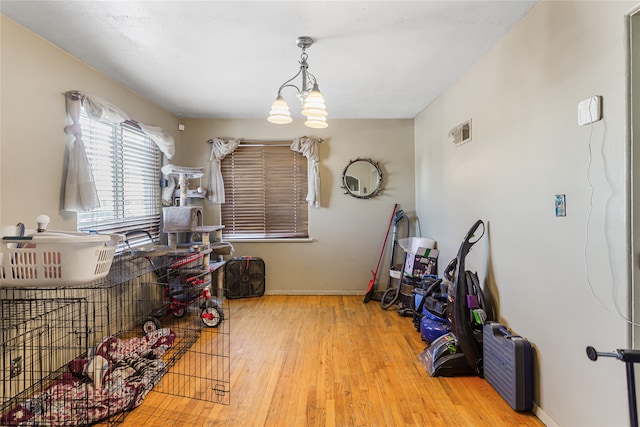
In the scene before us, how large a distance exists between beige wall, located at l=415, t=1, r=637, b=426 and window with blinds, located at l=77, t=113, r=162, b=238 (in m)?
3.18

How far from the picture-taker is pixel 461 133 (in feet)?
10.2

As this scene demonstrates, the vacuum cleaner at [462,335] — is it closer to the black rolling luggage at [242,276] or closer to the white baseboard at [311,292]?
the white baseboard at [311,292]

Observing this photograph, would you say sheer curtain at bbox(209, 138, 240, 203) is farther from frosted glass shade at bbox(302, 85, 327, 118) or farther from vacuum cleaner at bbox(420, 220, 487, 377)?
vacuum cleaner at bbox(420, 220, 487, 377)

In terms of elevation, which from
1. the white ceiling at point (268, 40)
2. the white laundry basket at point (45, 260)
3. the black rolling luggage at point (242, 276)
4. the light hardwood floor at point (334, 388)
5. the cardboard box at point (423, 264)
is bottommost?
the light hardwood floor at point (334, 388)

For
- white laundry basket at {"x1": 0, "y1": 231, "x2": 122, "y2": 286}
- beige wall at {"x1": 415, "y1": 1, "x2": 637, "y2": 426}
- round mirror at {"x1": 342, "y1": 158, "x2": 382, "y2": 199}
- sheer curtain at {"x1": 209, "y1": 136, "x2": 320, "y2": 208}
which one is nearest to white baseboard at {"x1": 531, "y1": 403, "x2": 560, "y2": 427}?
beige wall at {"x1": 415, "y1": 1, "x2": 637, "y2": 426}

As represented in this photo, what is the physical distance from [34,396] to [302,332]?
203 cm

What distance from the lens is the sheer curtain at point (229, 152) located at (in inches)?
182

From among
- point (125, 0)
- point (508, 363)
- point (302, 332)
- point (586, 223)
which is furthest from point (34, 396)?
point (586, 223)

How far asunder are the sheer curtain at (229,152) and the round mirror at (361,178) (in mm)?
409

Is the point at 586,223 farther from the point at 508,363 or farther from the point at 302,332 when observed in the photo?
the point at 302,332

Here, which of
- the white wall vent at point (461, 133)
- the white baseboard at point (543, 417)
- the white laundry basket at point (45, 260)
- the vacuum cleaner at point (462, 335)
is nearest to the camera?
the white laundry basket at point (45, 260)

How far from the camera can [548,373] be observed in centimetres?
195

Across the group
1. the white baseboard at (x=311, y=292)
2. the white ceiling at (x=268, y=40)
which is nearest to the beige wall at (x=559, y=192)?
the white ceiling at (x=268, y=40)

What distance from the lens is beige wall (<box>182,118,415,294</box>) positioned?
4.70 m
